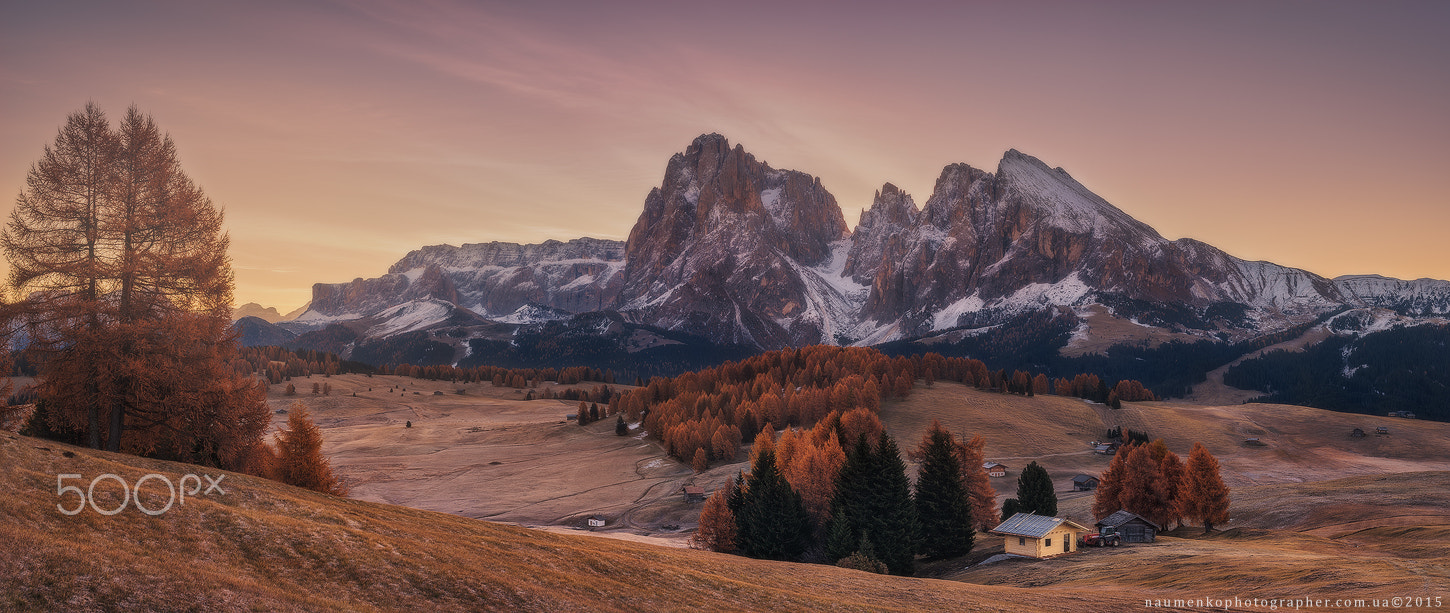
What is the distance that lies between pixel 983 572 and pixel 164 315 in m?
60.9

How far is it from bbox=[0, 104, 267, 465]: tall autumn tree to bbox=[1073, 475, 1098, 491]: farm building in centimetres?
11698

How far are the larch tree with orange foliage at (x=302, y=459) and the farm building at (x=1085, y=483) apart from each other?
4254 inches

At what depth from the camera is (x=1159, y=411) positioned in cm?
19575

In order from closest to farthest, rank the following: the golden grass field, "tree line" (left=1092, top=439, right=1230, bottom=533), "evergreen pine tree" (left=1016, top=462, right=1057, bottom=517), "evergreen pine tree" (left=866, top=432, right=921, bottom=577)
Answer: the golden grass field → "evergreen pine tree" (left=866, top=432, right=921, bottom=577) → "tree line" (left=1092, top=439, right=1230, bottom=533) → "evergreen pine tree" (left=1016, top=462, right=1057, bottom=517)

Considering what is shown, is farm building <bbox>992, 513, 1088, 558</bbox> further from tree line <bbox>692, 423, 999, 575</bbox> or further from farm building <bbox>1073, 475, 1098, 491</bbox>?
farm building <bbox>1073, 475, 1098, 491</bbox>

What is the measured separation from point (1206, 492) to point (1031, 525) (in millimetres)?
24010

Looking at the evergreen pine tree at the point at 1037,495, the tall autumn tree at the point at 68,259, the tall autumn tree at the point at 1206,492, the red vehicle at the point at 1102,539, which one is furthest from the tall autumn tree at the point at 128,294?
the tall autumn tree at the point at 1206,492

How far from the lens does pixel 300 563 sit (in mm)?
24500

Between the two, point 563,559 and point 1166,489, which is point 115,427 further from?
point 1166,489

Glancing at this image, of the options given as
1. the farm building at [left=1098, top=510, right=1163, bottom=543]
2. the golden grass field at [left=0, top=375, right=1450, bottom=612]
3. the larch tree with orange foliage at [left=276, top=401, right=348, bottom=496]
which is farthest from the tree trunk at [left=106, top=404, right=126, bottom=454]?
the farm building at [left=1098, top=510, right=1163, bottom=543]

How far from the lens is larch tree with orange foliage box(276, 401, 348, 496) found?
56.4 m

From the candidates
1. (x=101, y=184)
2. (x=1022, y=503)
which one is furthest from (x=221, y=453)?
(x=1022, y=503)

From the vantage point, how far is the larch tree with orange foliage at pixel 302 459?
185 feet

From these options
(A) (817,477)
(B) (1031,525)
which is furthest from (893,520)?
(A) (817,477)
